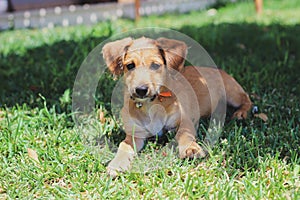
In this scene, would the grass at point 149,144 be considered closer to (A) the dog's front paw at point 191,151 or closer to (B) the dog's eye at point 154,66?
(A) the dog's front paw at point 191,151

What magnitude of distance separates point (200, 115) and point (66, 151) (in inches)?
41.7

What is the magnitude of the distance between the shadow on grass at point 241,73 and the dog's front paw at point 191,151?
0.21 metres

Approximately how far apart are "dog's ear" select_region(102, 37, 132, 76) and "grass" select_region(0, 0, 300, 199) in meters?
0.54

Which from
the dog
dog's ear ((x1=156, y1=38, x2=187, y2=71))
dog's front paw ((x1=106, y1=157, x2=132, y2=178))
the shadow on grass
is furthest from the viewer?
the shadow on grass

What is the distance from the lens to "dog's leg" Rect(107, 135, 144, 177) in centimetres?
295

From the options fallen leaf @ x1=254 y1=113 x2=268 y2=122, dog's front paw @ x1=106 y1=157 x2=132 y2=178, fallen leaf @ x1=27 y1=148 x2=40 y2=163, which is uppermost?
dog's front paw @ x1=106 y1=157 x2=132 y2=178

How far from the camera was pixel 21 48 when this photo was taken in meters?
5.89

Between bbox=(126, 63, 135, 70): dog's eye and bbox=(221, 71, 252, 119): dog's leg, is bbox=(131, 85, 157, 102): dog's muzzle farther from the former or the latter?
bbox=(221, 71, 252, 119): dog's leg

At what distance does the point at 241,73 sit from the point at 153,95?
2.00m

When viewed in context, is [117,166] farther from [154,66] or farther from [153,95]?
[154,66]

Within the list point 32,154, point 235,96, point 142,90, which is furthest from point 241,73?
point 32,154

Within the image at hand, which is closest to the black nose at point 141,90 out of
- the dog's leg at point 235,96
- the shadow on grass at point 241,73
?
the shadow on grass at point 241,73

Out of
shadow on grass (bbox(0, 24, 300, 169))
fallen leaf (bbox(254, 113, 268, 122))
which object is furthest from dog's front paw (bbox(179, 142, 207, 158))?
fallen leaf (bbox(254, 113, 268, 122))

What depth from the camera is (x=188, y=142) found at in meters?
3.11
